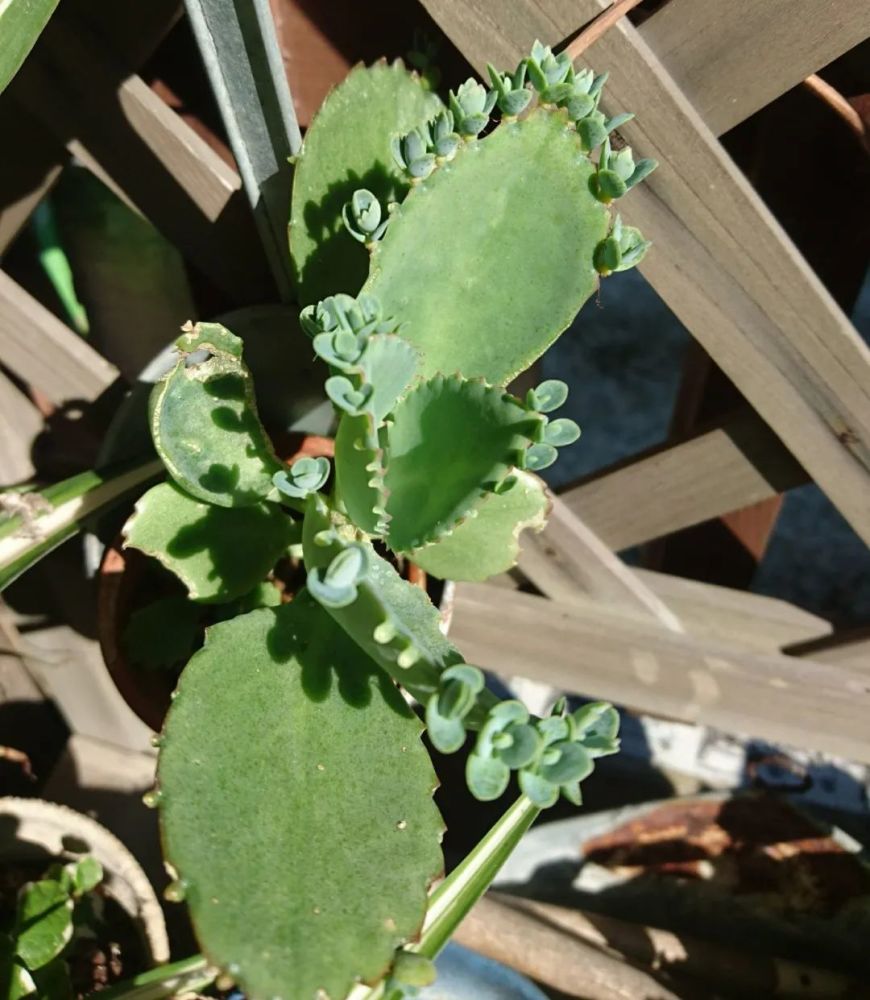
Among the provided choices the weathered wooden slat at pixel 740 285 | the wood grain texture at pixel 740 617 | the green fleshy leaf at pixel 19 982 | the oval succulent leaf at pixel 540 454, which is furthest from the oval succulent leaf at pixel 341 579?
the wood grain texture at pixel 740 617

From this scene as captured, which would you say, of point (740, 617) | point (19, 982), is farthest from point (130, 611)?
point (740, 617)

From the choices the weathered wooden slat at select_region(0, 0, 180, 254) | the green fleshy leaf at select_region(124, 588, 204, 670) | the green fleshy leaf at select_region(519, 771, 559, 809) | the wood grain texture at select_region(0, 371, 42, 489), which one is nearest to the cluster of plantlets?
the green fleshy leaf at select_region(519, 771, 559, 809)

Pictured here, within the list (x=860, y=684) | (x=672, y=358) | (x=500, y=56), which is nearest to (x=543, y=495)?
(x=500, y=56)

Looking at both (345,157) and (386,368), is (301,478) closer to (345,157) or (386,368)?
(386,368)

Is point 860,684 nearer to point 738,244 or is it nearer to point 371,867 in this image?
point 738,244

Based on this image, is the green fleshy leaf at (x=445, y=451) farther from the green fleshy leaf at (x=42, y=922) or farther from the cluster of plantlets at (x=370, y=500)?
the green fleshy leaf at (x=42, y=922)

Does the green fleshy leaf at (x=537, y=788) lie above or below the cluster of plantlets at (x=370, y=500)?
below
